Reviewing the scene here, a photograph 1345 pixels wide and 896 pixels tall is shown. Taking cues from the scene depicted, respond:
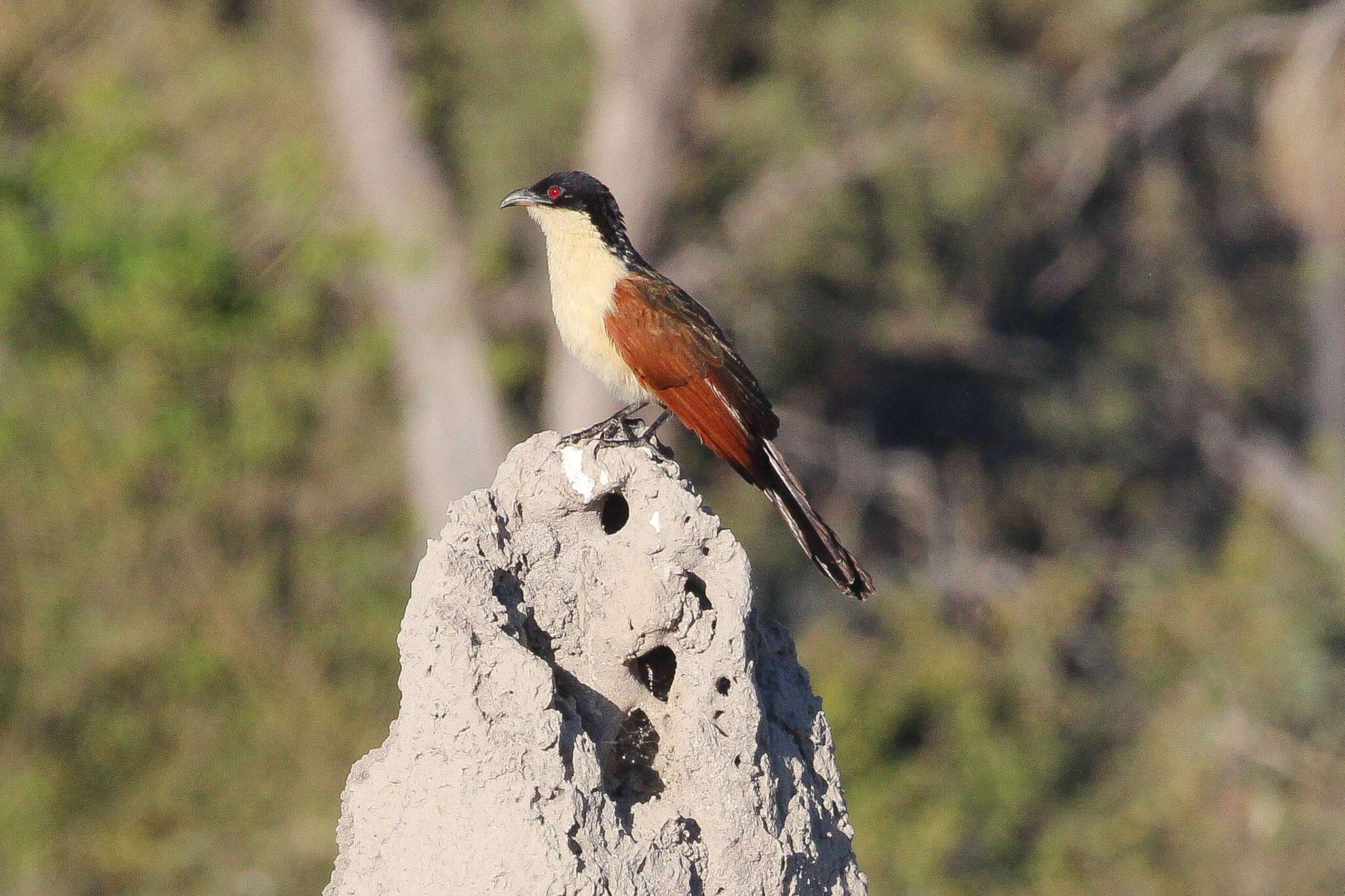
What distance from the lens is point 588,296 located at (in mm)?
6789

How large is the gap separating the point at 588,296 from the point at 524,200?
2.24 feet

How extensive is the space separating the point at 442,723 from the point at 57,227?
14.8 m

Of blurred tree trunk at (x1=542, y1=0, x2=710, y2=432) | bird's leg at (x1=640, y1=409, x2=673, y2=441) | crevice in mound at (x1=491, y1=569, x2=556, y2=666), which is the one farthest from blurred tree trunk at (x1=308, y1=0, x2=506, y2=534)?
crevice in mound at (x1=491, y1=569, x2=556, y2=666)

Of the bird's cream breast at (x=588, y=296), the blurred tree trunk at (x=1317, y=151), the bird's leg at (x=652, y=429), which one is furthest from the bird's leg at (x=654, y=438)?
the blurred tree trunk at (x=1317, y=151)

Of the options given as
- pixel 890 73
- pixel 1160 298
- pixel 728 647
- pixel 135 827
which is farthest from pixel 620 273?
pixel 1160 298

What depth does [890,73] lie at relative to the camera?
20.5 metres

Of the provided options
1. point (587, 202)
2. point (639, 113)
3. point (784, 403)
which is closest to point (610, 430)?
point (587, 202)

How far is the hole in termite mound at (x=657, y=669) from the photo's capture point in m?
5.23

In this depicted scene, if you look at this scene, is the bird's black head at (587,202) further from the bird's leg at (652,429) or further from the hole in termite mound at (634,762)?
the hole in termite mound at (634,762)

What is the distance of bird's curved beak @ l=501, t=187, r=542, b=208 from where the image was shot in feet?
23.7

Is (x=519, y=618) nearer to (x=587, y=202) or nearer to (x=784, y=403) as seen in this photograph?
(x=587, y=202)

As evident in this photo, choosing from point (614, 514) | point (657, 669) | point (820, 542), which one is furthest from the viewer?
point (820, 542)

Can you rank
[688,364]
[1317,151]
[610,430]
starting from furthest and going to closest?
[1317,151] < [688,364] < [610,430]

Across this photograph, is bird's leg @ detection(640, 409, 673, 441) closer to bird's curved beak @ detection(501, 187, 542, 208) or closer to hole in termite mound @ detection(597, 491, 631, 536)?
hole in termite mound @ detection(597, 491, 631, 536)
